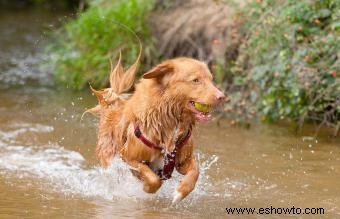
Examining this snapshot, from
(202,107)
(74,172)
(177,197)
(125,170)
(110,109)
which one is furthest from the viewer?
(74,172)

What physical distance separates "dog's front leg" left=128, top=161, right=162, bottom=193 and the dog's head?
591 millimetres

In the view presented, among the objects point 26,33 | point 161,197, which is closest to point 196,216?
point 161,197

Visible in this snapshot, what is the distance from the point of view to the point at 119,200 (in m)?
6.77

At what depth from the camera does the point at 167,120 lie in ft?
21.5

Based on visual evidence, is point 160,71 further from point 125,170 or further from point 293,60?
point 293,60

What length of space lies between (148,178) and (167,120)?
0.50 meters

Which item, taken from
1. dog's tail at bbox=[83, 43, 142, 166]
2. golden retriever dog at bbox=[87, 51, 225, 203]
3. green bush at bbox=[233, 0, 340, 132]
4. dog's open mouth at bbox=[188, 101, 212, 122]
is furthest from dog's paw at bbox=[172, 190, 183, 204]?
green bush at bbox=[233, 0, 340, 132]

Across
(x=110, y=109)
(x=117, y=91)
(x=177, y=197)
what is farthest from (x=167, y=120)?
(x=117, y=91)

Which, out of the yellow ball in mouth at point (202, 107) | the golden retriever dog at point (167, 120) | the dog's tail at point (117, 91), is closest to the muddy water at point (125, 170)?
the golden retriever dog at point (167, 120)

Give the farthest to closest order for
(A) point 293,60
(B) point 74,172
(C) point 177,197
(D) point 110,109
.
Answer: (A) point 293,60 < (B) point 74,172 < (D) point 110,109 < (C) point 177,197

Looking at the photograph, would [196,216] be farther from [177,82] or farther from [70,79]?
[70,79]

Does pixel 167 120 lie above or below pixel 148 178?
above

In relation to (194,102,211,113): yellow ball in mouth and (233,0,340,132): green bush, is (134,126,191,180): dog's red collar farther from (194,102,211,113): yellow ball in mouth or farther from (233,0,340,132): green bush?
(233,0,340,132): green bush

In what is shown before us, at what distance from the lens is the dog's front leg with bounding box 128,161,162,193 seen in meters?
6.46
